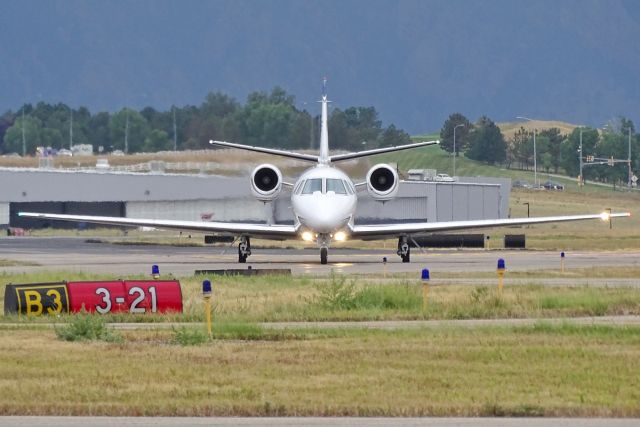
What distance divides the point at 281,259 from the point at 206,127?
5951cm

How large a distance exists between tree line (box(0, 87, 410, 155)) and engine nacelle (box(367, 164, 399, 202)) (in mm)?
33826

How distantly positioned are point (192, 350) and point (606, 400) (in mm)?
6535

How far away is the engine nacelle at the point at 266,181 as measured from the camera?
1833 inches

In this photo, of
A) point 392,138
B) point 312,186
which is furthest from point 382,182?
point 392,138

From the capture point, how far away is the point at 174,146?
11562cm

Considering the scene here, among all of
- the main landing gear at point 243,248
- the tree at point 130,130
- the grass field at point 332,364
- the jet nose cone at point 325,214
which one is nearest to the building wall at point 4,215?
the tree at point 130,130

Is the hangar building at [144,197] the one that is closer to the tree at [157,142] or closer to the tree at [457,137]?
the tree at [157,142]

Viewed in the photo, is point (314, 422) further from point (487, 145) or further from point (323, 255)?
point (487, 145)

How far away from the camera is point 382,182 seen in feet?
154

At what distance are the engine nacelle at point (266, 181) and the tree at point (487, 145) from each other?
11260 cm

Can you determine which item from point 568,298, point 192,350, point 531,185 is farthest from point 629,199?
point 192,350

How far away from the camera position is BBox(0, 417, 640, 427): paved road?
14914 mm

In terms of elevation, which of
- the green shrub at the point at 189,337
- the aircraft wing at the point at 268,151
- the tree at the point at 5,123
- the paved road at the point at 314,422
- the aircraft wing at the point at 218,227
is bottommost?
the paved road at the point at 314,422

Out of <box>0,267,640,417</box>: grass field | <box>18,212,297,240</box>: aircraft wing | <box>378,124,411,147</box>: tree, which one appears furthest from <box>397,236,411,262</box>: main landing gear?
<box>378,124,411,147</box>: tree
